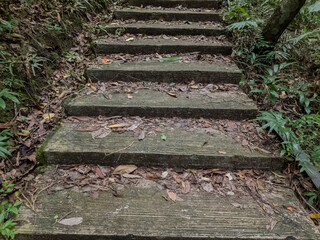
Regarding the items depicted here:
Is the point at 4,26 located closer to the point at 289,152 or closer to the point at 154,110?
the point at 154,110

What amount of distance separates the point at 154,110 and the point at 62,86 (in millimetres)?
1197

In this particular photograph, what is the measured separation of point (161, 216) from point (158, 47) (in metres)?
2.41

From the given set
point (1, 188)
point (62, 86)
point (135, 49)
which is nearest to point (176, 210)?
point (1, 188)

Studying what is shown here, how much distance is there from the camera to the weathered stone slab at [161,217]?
141cm

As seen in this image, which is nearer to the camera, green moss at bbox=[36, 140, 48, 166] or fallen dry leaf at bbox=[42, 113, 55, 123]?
green moss at bbox=[36, 140, 48, 166]

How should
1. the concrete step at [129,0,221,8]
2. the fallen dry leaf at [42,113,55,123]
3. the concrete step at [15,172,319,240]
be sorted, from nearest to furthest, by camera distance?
the concrete step at [15,172,319,240], the fallen dry leaf at [42,113,55,123], the concrete step at [129,0,221,8]

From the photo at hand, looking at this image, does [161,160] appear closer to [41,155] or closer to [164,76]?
[41,155]

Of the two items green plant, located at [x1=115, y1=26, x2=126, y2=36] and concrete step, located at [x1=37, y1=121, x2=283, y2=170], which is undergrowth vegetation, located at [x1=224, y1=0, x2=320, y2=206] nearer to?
concrete step, located at [x1=37, y1=121, x2=283, y2=170]

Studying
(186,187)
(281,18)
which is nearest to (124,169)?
(186,187)

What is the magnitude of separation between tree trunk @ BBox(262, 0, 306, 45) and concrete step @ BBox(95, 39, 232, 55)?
0.54 m

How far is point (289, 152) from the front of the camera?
6.08 ft

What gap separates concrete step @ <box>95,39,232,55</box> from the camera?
311 centimetres

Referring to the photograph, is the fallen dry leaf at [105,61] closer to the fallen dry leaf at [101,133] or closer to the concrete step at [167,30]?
the concrete step at [167,30]

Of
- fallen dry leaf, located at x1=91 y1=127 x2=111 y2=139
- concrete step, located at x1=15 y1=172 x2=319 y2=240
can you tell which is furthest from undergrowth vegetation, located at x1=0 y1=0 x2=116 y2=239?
fallen dry leaf, located at x1=91 y1=127 x2=111 y2=139
